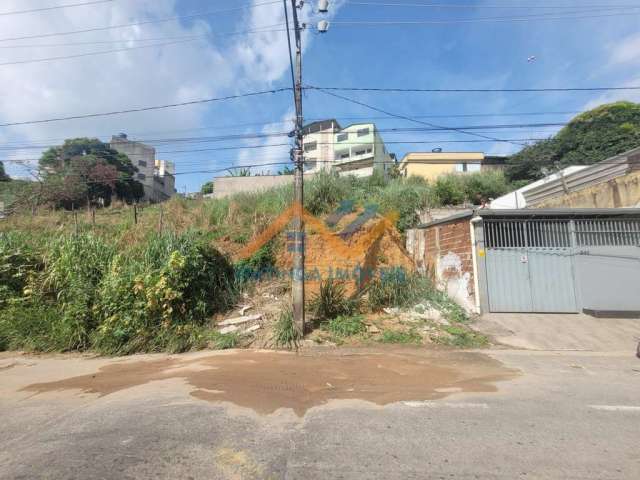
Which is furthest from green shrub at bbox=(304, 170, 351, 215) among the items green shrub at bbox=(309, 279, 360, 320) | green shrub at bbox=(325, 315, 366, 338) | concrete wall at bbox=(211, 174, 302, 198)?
concrete wall at bbox=(211, 174, 302, 198)

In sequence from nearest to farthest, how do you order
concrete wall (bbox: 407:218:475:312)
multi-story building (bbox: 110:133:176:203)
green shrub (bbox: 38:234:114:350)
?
1. green shrub (bbox: 38:234:114:350)
2. concrete wall (bbox: 407:218:475:312)
3. multi-story building (bbox: 110:133:176:203)

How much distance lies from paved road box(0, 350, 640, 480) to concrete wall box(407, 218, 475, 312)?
3.51m

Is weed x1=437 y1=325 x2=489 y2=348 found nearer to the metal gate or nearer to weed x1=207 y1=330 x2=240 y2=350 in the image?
the metal gate

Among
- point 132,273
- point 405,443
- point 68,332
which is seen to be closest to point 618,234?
point 405,443

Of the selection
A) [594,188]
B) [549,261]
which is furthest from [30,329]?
[594,188]

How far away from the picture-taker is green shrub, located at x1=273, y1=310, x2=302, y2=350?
22.0ft

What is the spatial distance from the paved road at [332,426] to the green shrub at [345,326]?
1766 millimetres

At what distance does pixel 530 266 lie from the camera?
8.55 meters

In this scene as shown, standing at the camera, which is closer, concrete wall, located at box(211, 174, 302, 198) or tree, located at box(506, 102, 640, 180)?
concrete wall, located at box(211, 174, 302, 198)

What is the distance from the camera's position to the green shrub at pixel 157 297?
677cm

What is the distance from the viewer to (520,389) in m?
4.28

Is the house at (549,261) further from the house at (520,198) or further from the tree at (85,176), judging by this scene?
the tree at (85,176)

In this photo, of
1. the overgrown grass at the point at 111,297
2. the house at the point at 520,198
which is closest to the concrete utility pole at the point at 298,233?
the overgrown grass at the point at 111,297

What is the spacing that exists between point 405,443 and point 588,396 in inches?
115
